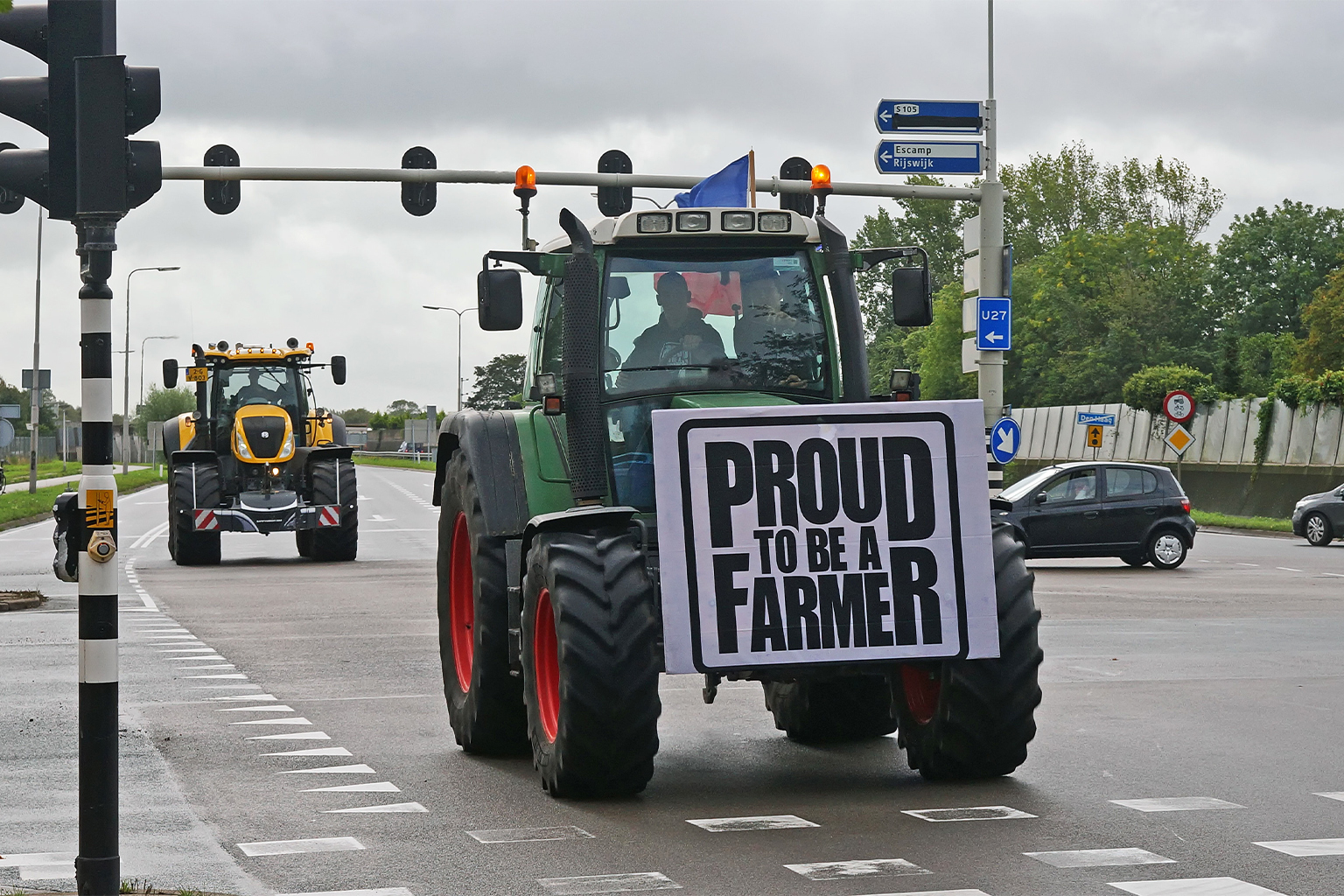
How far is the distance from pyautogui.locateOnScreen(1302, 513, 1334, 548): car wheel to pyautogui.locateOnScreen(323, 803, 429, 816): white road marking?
28.8 metres

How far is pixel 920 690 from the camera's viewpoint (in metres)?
8.93

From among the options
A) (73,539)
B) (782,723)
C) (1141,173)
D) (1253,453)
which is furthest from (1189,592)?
(1141,173)

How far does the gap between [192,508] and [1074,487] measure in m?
12.3

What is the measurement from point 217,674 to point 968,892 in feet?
26.9

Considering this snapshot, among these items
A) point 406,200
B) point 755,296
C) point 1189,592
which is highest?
point 406,200

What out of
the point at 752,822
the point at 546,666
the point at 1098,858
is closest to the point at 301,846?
the point at 546,666

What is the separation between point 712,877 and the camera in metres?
6.69

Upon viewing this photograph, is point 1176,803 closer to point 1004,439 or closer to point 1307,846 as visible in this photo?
point 1307,846

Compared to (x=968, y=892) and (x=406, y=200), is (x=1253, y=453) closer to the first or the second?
(x=406, y=200)

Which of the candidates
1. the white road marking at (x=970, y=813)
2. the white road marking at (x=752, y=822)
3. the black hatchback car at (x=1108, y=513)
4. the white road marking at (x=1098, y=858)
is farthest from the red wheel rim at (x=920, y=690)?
the black hatchback car at (x=1108, y=513)

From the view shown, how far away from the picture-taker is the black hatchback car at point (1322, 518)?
34.1m

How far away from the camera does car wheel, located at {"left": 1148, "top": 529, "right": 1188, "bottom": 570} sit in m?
26.8

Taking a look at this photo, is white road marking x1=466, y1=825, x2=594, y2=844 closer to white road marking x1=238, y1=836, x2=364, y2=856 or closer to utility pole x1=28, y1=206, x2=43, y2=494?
white road marking x1=238, y1=836, x2=364, y2=856

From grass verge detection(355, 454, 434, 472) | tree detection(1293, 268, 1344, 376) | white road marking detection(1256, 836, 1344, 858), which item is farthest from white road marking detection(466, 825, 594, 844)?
grass verge detection(355, 454, 434, 472)
